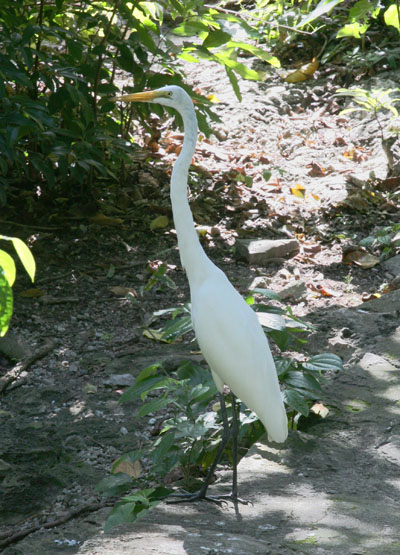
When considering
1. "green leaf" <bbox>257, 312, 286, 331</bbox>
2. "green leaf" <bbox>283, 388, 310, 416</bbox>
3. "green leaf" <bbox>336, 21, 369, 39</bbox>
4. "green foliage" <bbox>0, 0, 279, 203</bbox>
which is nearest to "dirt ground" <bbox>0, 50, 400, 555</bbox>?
"green leaf" <bbox>283, 388, 310, 416</bbox>

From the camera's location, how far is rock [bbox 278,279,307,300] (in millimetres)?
4566

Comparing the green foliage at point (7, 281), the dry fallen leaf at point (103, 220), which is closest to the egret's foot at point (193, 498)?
the green foliage at point (7, 281)

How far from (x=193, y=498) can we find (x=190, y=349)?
1438 millimetres

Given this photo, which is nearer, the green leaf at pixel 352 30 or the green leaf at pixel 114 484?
the green leaf at pixel 114 484

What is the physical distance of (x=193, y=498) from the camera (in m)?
2.69

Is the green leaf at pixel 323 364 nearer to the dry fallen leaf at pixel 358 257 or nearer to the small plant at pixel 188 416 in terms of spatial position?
the small plant at pixel 188 416

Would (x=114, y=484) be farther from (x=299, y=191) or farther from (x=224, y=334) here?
(x=299, y=191)

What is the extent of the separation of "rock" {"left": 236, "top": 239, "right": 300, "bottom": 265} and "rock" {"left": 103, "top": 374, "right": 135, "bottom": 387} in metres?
1.58

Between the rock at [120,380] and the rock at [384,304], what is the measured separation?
146 centimetres

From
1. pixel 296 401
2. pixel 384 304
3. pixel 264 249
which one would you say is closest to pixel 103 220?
pixel 264 249

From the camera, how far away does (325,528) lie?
2.31 meters

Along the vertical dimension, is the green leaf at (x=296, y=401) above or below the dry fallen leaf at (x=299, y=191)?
above

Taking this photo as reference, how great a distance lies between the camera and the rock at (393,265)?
4973mm

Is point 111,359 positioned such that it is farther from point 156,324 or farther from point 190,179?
point 190,179
